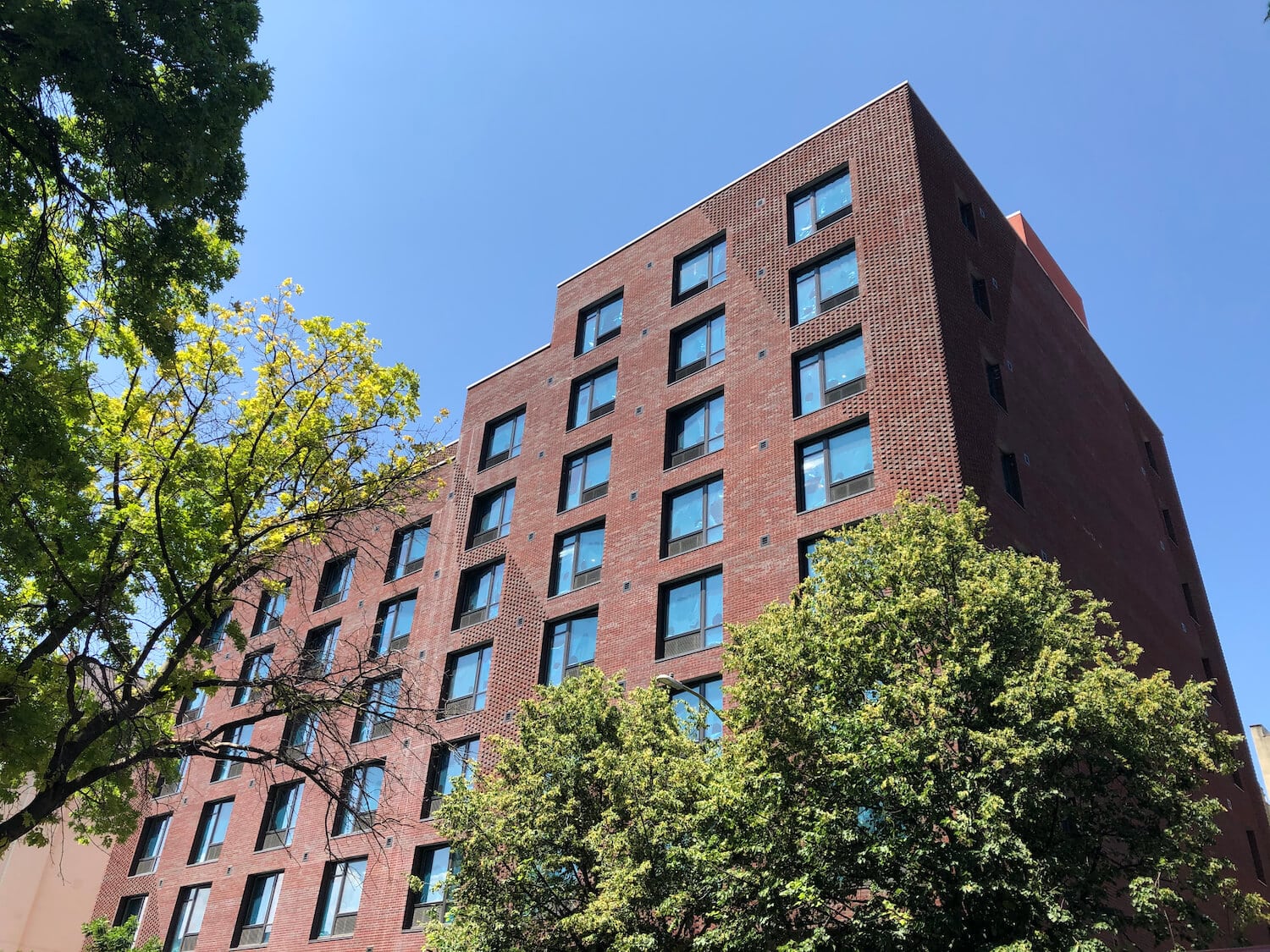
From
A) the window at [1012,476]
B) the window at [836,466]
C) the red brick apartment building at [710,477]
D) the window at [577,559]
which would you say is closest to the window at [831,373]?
the red brick apartment building at [710,477]

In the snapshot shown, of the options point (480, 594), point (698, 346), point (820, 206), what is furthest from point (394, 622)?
point (820, 206)

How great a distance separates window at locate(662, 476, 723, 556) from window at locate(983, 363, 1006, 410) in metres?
7.59

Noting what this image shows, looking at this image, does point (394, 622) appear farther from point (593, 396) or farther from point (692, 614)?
point (692, 614)

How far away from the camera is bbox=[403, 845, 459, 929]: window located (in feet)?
86.3

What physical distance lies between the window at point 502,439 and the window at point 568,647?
26.0 feet

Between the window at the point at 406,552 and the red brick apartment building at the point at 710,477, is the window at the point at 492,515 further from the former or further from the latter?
the window at the point at 406,552

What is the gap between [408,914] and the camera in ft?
87.1

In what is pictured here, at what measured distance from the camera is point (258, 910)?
31.3 m

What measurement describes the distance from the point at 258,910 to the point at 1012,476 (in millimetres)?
26722

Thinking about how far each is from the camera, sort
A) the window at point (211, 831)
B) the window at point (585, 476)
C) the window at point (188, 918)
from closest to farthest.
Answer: the window at point (585, 476)
the window at point (188, 918)
the window at point (211, 831)

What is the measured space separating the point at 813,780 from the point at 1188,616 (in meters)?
25.7

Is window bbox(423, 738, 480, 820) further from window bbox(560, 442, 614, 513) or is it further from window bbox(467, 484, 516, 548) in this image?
window bbox(560, 442, 614, 513)

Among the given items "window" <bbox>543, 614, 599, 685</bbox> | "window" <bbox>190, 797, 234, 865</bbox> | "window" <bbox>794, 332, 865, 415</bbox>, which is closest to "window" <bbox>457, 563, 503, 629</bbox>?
"window" <bbox>543, 614, 599, 685</bbox>

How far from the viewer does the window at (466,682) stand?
29.3m
